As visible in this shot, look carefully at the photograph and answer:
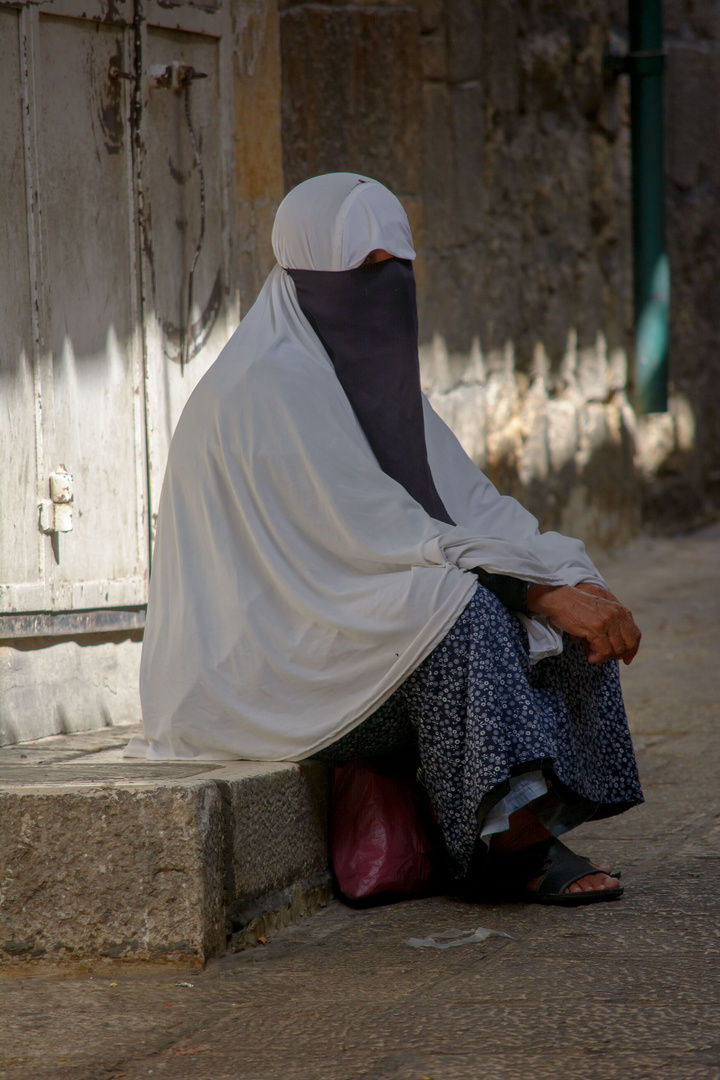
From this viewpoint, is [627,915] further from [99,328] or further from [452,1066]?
[99,328]

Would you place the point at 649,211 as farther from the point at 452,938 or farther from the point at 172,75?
the point at 452,938

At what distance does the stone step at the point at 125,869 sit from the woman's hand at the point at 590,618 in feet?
2.12

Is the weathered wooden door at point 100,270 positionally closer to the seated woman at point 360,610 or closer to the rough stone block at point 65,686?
the rough stone block at point 65,686

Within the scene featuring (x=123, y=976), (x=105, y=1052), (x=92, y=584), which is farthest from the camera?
(x=92, y=584)

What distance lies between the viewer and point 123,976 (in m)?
2.12

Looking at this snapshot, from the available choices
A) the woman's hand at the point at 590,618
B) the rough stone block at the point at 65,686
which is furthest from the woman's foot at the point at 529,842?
the rough stone block at the point at 65,686

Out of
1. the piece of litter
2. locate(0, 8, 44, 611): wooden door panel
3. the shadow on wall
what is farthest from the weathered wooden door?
the shadow on wall

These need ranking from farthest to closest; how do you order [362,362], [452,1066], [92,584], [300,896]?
[92,584], [362,362], [300,896], [452,1066]

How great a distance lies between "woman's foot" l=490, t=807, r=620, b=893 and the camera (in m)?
2.37

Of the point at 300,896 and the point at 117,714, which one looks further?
the point at 117,714

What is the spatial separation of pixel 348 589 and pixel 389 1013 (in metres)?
0.81

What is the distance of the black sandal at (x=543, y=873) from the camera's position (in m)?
2.37

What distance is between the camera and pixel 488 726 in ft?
7.32

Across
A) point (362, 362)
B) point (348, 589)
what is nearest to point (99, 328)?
point (362, 362)
